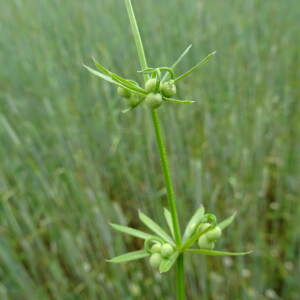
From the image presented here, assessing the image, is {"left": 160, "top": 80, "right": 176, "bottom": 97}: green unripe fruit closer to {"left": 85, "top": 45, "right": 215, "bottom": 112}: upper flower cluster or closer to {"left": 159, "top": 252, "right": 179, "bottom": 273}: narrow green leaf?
{"left": 85, "top": 45, "right": 215, "bottom": 112}: upper flower cluster

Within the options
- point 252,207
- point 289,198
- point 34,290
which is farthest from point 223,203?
point 34,290

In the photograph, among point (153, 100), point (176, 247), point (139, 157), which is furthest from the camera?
point (139, 157)

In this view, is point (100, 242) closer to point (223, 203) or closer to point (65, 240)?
point (65, 240)

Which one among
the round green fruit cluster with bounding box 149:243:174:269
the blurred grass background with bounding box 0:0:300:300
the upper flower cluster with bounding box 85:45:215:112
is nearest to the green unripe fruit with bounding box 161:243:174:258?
the round green fruit cluster with bounding box 149:243:174:269

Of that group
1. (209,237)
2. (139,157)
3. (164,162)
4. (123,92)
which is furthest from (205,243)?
(139,157)

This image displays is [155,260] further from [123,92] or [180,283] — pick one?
[123,92]

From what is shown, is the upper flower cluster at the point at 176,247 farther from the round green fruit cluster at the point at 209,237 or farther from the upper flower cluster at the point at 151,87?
the upper flower cluster at the point at 151,87

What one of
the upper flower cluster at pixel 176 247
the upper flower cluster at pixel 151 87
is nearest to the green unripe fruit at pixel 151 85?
the upper flower cluster at pixel 151 87
